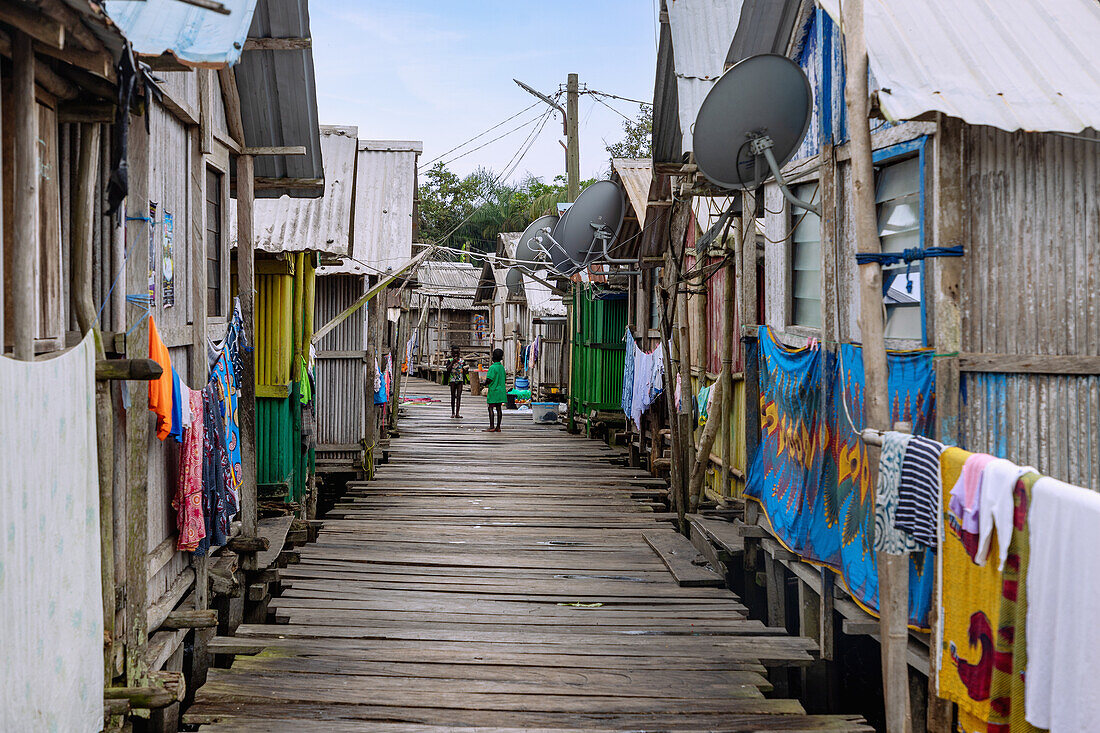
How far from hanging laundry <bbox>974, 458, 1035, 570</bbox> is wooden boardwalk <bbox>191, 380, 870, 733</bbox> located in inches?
77.5

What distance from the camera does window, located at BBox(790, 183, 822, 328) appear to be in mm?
6746

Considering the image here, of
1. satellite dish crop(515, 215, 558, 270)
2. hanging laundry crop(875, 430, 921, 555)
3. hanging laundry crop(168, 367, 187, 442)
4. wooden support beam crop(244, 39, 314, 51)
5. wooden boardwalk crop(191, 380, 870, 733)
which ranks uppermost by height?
wooden support beam crop(244, 39, 314, 51)

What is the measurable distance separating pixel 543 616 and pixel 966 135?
4.36 metres

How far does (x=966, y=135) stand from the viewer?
14.8 ft

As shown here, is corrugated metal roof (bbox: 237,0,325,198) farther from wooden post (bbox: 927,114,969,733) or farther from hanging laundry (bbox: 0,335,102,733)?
wooden post (bbox: 927,114,969,733)

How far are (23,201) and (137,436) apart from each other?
61.5 inches

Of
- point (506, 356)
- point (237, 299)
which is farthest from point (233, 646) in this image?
point (506, 356)

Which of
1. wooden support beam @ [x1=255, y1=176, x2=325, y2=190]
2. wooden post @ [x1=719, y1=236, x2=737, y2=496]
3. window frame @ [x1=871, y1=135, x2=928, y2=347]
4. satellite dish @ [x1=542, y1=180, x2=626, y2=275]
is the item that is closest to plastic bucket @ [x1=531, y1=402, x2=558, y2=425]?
satellite dish @ [x1=542, y1=180, x2=626, y2=275]

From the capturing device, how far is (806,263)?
23.0ft

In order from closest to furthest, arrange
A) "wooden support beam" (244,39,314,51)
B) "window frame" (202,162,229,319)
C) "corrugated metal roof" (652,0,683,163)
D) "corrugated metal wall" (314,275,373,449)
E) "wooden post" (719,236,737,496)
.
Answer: "window frame" (202,162,229,319) < "wooden support beam" (244,39,314,51) < "wooden post" (719,236,737,496) < "corrugated metal roof" (652,0,683,163) < "corrugated metal wall" (314,275,373,449)

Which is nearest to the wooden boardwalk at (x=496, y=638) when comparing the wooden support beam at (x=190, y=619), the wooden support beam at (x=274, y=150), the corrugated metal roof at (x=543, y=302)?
the wooden support beam at (x=190, y=619)

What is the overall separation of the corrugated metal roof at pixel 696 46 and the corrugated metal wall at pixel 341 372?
541 centimetres

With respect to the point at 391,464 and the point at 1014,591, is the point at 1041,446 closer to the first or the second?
the point at 1014,591

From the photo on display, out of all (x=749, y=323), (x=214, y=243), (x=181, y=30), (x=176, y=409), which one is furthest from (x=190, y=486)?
(x=749, y=323)
